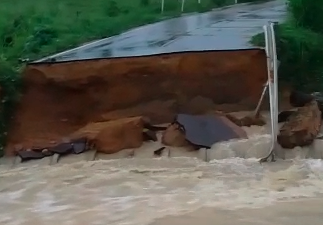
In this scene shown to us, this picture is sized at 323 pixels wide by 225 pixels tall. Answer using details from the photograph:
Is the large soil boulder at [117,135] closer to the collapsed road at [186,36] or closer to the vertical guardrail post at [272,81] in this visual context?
the collapsed road at [186,36]

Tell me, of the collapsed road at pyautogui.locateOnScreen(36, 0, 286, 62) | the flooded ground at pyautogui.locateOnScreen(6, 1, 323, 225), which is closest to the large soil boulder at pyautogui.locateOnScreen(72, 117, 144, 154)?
the flooded ground at pyautogui.locateOnScreen(6, 1, 323, 225)

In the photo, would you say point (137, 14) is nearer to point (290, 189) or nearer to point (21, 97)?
point (21, 97)

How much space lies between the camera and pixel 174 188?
6.38 meters

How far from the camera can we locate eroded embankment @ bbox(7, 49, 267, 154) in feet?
25.8

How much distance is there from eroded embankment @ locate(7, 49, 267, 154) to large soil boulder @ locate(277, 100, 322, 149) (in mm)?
748

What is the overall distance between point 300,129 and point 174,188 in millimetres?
1555

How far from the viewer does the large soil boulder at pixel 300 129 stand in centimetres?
713

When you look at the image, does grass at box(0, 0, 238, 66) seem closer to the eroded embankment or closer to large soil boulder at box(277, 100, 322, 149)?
the eroded embankment

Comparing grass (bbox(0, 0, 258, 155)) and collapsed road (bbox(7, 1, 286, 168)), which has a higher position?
grass (bbox(0, 0, 258, 155))

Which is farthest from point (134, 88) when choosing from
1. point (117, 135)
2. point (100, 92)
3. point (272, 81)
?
point (272, 81)

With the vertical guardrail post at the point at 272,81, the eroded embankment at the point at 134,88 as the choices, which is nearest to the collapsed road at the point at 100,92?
Answer: the eroded embankment at the point at 134,88

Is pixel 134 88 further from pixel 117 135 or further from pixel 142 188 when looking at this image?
pixel 142 188

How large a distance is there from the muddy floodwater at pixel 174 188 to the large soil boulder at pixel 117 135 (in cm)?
15

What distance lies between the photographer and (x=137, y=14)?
11930mm
